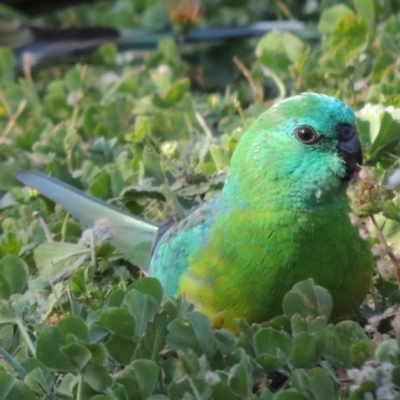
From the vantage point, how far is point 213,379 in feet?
5.31

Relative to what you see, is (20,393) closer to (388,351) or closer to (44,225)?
(388,351)

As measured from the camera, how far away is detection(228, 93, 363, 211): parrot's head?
213cm

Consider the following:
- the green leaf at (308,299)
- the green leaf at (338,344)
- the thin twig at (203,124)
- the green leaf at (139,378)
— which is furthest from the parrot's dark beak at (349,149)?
the thin twig at (203,124)

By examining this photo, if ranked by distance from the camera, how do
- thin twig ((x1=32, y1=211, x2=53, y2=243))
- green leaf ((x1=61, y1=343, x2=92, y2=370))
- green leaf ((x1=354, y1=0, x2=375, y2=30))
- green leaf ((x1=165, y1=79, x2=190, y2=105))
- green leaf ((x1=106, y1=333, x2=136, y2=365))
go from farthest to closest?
1. green leaf ((x1=165, y1=79, x2=190, y2=105))
2. green leaf ((x1=354, y1=0, x2=375, y2=30))
3. thin twig ((x1=32, y1=211, x2=53, y2=243))
4. green leaf ((x1=106, y1=333, x2=136, y2=365))
5. green leaf ((x1=61, y1=343, x2=92, y2=370))

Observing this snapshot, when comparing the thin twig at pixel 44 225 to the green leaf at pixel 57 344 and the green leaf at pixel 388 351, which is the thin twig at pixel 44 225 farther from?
the green leaf at pixel 388 351

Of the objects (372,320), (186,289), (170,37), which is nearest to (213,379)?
(372,320)

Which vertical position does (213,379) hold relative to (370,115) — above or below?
below

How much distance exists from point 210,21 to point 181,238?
8.59ft

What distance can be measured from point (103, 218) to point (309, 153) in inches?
31.2

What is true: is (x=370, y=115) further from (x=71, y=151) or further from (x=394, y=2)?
(x=394, y=2)

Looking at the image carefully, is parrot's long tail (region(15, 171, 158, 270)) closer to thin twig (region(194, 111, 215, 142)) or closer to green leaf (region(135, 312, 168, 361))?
thin twig (region(194, 111, 215, 142))

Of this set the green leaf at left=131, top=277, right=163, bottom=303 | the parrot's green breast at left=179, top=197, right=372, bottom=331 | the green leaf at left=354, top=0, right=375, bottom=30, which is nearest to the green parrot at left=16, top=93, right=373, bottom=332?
the parrot's green breast at left=179, top=197, right=372, bottom=331

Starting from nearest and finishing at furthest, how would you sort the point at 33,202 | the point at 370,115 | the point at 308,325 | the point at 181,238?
the point at 308,325
the point at 181,238
the point at 370,115
the point at 33,202

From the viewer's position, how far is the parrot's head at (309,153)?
6.98ft
